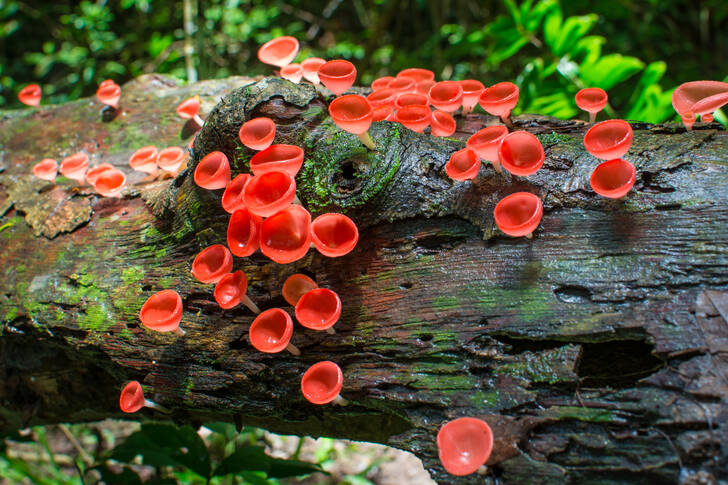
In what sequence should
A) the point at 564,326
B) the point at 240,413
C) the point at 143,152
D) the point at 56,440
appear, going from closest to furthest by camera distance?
the point at 564,326, the point at 240,413, the point at 143,152, the point at 56,440

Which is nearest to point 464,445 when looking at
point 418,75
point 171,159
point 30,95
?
point 418,75

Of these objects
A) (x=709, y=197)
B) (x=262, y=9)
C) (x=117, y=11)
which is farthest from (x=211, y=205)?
(x=117, y=11)

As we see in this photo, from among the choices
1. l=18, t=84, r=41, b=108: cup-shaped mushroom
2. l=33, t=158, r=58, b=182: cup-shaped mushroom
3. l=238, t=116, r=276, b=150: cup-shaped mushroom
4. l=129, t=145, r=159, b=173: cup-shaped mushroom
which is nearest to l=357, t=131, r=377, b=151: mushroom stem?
l=238, t=116, r=276, b=150: cup-shaped mushroom

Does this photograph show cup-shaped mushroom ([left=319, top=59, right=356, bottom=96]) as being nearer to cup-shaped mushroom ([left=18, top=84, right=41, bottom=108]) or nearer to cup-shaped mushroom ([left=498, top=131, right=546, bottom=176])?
cup-shaped mushroom ([left=498, top=131, right=546, bottom=176])

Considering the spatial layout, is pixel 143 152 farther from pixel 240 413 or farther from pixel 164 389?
pixel 240 413

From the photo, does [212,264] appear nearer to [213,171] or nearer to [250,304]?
[250,304]

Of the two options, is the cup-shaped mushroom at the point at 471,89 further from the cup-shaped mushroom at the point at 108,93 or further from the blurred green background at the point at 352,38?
the cup-shaped mushroom at the point at 108,93

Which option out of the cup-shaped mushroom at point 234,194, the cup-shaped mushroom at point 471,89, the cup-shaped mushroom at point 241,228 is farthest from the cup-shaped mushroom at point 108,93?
the cup-shaped mushroom at point 471,89
